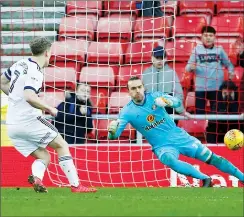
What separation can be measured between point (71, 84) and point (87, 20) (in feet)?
3.68

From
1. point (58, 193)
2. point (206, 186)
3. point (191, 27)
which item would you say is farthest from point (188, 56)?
point (58, 193)

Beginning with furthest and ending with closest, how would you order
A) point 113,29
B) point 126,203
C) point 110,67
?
point 110,67
point 113,29
point 126,203

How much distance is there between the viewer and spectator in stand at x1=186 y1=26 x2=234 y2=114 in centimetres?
1599

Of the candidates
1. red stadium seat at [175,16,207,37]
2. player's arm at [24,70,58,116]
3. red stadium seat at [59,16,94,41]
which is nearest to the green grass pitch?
player's arm at [24,70,58,116]

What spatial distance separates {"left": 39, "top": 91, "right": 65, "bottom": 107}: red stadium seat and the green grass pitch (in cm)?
367

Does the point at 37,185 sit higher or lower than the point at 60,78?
lower

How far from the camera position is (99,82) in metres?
17.0

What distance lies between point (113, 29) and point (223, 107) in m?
2.15

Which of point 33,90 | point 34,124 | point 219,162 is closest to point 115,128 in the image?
point 34,124

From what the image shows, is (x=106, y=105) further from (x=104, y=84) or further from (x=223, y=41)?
(x=223, y=41)

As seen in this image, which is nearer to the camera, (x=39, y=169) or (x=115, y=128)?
(x=39, y=169)

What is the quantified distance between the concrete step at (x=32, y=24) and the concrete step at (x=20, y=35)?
0.27 feet

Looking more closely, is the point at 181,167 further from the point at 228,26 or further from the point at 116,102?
the point at 228,26

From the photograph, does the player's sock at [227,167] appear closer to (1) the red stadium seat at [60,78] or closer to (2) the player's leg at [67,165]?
(2) the player's leg at [67,165]
